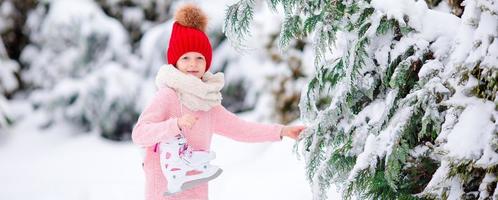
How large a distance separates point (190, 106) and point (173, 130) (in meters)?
0.23

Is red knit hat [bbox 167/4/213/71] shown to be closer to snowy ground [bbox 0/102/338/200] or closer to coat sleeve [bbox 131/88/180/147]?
coat sleeve [bbox 131/88/180/147]

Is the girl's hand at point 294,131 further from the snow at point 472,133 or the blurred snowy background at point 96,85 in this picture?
the blurred snowy background at point 96,85

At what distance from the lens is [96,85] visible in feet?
21.0

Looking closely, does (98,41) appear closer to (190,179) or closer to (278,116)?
(278,116)

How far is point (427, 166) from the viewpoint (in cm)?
201

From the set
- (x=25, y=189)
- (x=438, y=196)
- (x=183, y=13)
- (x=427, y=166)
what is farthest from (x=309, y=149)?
(x=25, y=189)

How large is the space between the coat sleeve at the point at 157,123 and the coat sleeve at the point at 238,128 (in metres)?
0.25

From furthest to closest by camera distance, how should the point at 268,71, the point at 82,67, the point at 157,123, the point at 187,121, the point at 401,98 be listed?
the point at 82,67 < the point at 268,71 < the point at 157,123 < the point at 187,121 < the point at 401,98

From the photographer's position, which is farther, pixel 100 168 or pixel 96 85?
pixel 96 85

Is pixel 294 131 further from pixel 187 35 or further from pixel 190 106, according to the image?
pixel 187 35

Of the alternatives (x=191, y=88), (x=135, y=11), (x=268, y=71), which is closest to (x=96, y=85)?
(x=135, y=11)

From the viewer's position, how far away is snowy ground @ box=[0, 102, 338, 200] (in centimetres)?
416

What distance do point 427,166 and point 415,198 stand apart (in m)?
0.12

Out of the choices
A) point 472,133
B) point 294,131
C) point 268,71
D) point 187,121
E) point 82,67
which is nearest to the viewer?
point 472,133
